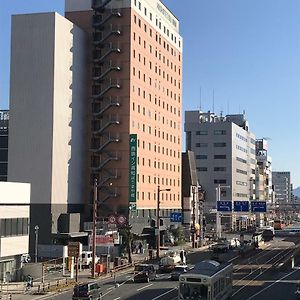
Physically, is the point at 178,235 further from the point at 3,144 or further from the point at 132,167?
the point at 3,144

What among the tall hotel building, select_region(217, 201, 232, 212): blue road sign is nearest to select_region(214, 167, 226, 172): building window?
the tall hotel building

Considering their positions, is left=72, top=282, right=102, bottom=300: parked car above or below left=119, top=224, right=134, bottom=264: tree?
below

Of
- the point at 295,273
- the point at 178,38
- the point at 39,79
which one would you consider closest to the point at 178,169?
the point at 178,38

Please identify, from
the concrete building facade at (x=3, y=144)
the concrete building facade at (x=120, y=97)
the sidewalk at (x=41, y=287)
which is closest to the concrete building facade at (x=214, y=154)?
the concrete building facade at (x=3, y=144)

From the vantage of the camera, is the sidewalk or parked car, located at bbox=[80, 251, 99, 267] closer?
the sidewalk

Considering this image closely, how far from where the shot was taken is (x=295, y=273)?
236 ft

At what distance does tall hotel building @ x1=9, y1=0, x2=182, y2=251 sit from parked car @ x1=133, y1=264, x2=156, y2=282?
29.4 metres

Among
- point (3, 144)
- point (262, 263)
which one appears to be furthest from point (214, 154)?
point (262, 263)

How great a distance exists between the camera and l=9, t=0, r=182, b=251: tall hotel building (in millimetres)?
92688

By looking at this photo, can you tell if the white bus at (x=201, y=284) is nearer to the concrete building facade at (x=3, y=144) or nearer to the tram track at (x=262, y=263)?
the tram track at (x=262, y=263)

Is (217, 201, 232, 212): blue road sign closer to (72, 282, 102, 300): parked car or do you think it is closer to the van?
the van

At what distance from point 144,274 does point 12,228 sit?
51.0 ft

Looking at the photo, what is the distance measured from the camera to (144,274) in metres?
60.9

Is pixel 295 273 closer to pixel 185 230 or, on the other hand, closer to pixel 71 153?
pixel 71 153
